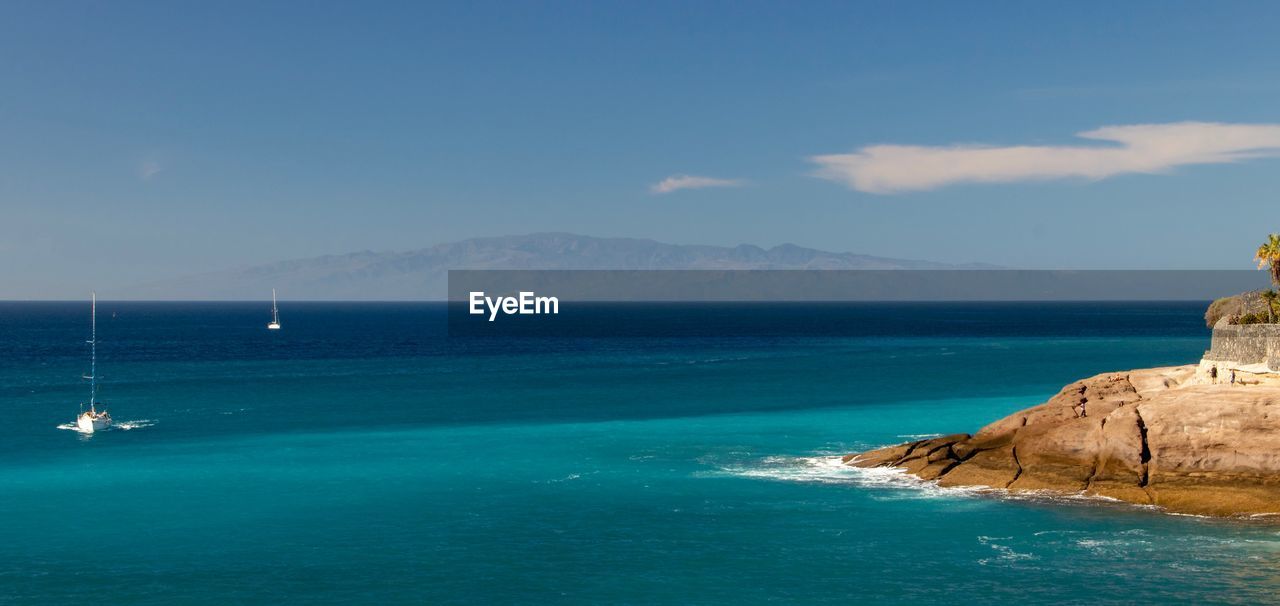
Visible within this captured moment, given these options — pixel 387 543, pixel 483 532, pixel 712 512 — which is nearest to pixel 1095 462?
pixel 712 512

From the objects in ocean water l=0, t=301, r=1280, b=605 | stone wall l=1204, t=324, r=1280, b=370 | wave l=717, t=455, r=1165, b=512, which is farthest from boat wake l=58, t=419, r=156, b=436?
stone wall l=1204, t=324, r=1280, b=370

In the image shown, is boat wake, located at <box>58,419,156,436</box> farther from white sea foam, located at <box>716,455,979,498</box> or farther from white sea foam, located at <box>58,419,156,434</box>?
white sea foam, located at <box>716,455,979,498</box>

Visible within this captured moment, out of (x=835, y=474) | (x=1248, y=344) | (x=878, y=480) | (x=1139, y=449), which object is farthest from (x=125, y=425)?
(x=1248, y=344)

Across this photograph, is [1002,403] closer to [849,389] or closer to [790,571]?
[849,389]

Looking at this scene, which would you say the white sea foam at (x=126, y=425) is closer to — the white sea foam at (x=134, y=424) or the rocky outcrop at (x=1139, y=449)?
the white sea foam at (x=134, y=424)

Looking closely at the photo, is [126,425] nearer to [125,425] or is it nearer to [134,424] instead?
[125,425]

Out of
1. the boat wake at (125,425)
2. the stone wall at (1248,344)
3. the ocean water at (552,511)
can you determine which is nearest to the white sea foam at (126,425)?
the boat wake at (125,425)
